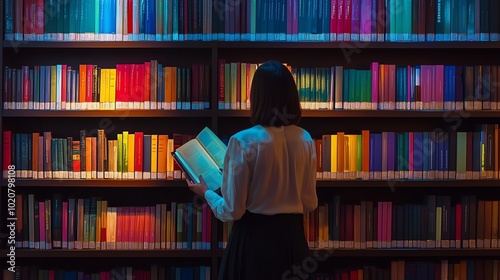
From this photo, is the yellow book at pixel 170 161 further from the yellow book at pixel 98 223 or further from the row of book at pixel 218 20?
the row of book at pixel 218 20

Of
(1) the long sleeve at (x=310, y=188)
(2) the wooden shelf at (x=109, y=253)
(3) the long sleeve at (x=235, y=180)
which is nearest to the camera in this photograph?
(3) the long sleeve at (x=235, y=180)

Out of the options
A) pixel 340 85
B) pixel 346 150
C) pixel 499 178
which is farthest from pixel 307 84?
pixel 499 178

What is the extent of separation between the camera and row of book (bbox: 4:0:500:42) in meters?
3.60

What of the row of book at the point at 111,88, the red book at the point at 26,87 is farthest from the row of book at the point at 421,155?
the red book at the point at 26,87

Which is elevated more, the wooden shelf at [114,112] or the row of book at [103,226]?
the wooden shelf at [114,112]

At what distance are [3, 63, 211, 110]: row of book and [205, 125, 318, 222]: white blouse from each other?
1033 mm

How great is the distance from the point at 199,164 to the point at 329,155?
2.65ft

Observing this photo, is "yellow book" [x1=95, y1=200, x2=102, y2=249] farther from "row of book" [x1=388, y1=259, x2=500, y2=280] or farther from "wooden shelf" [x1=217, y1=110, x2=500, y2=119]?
"row of book" [x1=388, y1=259, x2=500, y2=280]

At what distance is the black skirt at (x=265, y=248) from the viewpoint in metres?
2.61

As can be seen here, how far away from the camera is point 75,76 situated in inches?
142

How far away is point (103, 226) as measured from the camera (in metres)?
3.62

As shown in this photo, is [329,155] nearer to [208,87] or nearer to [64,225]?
[208,87]

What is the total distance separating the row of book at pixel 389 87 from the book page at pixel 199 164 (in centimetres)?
47

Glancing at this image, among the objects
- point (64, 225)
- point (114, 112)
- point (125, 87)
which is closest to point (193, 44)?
point (125, 87)
